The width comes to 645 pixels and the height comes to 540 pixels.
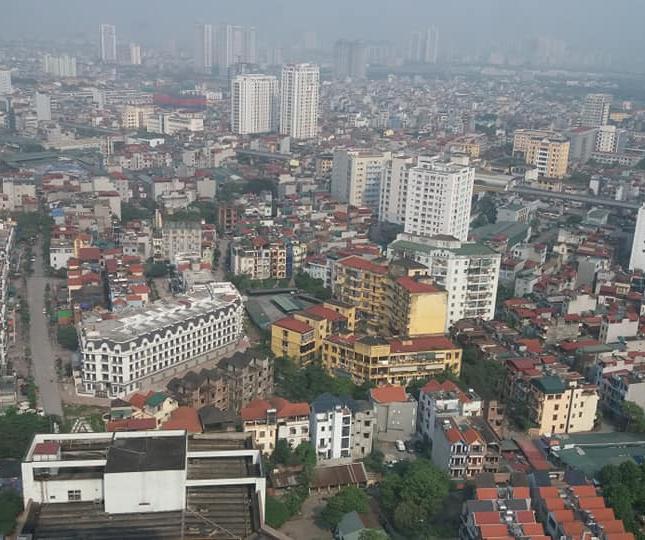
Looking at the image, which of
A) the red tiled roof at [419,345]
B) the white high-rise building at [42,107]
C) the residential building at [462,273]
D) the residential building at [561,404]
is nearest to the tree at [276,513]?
the red tiled roof at [419,345]

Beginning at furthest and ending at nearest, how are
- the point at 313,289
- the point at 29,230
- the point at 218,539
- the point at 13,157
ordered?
1. the point at 13,157
2. the point at 29,230
3. the point at 313,289
4. the point at 218,539

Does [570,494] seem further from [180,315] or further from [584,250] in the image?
[584,250]

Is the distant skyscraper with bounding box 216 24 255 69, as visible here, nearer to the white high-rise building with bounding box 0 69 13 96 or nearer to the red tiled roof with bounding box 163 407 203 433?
the white high-rise building with bounding box 0 69 13 96

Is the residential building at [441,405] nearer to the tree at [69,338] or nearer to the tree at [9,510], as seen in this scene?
the tree at [9,510]

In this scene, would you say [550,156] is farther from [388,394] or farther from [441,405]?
[441,405]

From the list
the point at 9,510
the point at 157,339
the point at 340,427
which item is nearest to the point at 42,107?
the point at 157,339

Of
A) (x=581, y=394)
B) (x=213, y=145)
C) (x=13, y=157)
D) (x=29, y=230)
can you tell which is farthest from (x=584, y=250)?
(x=13, y=157)

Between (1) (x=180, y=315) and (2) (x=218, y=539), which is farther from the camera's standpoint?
(1) (x=180, y=315)
